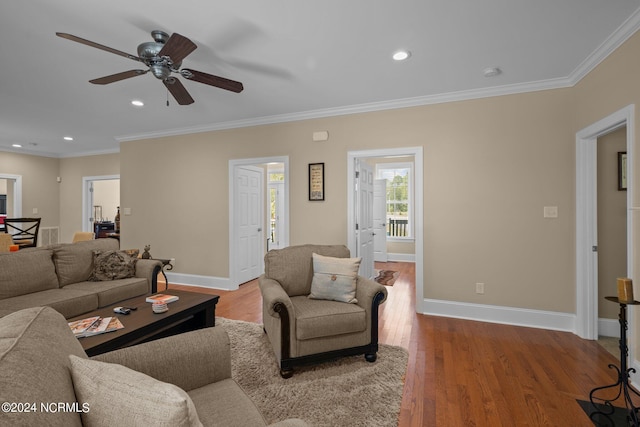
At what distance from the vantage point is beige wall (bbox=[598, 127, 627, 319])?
308 cm

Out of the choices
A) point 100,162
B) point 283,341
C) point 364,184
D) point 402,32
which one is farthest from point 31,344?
point 100,162

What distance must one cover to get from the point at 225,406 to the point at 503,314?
341 cm

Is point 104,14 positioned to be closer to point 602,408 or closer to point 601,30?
point 601,30

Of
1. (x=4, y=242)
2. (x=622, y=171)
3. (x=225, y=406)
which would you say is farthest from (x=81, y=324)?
(x=622, y=171)

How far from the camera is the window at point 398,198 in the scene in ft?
24.8

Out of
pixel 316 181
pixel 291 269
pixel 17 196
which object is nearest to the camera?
pixel 291 269

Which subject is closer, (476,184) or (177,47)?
(177,47)

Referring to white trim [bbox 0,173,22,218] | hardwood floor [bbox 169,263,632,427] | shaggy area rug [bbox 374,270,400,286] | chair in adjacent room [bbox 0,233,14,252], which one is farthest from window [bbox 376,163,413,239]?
white trim [bbox 0,173,22,218]

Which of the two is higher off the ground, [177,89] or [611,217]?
[177,89]

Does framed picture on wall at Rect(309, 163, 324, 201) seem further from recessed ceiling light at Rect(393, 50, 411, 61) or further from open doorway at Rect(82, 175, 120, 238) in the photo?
open doorway at Rect(82, 175, 120, 238)

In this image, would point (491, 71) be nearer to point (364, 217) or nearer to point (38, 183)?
point (364, 217)

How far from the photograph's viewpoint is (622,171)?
120 inches

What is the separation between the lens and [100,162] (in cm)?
710

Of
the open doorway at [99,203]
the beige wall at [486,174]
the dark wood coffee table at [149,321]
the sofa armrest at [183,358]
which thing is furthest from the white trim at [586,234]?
the open doorway at [99,203]
